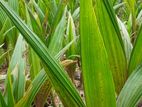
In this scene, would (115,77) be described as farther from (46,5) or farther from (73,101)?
(46,5)

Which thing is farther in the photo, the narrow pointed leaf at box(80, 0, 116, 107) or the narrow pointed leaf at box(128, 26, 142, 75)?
the narrow pointed leaf at box(128, 26, 142, 75)

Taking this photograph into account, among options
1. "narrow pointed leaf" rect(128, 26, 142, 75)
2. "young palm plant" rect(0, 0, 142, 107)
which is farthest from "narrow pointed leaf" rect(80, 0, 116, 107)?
"narrow pointed leaf" rect(128, 26, 142, 75)

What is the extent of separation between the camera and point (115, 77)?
870 mm

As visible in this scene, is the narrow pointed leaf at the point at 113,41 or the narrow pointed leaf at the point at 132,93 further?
the narrow pointed leaf at the point at 113,41

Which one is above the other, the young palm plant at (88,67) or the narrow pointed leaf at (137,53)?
the young palm plant at (88,67)

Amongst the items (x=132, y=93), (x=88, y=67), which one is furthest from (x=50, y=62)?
(x=132, y=93)

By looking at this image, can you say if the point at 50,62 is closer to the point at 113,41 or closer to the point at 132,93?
the point at 132,93

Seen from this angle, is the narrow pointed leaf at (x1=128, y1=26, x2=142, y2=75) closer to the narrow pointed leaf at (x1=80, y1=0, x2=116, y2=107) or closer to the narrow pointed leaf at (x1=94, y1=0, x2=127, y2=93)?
the narrow pointed leaf at (x1=94, y1=0, x2=127, y2=93)

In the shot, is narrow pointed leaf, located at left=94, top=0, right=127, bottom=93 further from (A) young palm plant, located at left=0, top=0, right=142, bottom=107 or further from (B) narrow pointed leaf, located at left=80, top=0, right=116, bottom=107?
(B) narrow pointed leaf, located at left=80, top=0, right=116, bottom=107

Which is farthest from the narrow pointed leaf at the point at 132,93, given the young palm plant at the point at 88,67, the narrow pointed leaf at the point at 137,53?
the narrow pointed leaf at the point at 137,53

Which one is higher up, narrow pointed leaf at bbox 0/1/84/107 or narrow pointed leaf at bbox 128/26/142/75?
narrow pointed leaf at bbox 0/1/84/107

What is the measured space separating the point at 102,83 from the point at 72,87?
0.07m

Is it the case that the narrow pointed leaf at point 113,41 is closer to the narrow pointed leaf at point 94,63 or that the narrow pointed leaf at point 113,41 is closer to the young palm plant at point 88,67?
the young palm plant at point 88,67

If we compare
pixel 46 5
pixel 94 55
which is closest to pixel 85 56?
pixel 94 55
